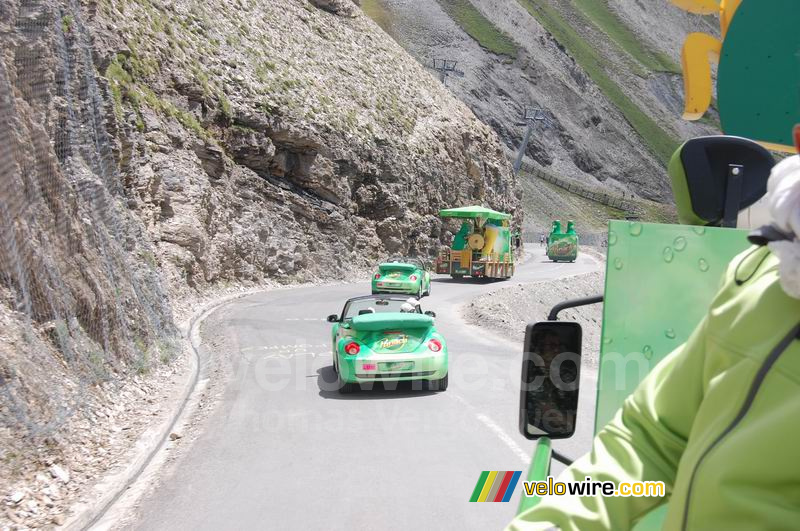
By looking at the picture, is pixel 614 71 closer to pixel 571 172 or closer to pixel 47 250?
pixel 571 172

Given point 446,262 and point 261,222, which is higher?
point 261,222

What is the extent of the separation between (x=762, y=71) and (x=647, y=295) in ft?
2.48

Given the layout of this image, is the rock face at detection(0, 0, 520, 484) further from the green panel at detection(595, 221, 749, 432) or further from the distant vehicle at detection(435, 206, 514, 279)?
the green panel at detection(595, 221, 749, 432)

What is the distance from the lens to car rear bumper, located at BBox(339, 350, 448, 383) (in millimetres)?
8891

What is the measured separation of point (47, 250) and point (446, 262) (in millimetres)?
Result: 27006

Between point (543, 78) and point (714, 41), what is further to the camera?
point (543, 78)

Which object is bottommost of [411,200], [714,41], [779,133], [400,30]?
[411,200]

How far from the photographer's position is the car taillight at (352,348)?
9025 mm

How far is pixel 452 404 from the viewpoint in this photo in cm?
863

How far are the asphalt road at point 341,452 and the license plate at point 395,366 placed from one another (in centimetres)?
41

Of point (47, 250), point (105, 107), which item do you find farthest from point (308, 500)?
point (105, 107)

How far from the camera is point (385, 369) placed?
29.2ft

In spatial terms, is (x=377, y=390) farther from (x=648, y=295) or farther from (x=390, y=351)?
(x=648, y=295)

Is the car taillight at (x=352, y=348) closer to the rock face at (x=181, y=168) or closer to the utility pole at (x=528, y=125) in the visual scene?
the rock face at (x=181, y=168)
